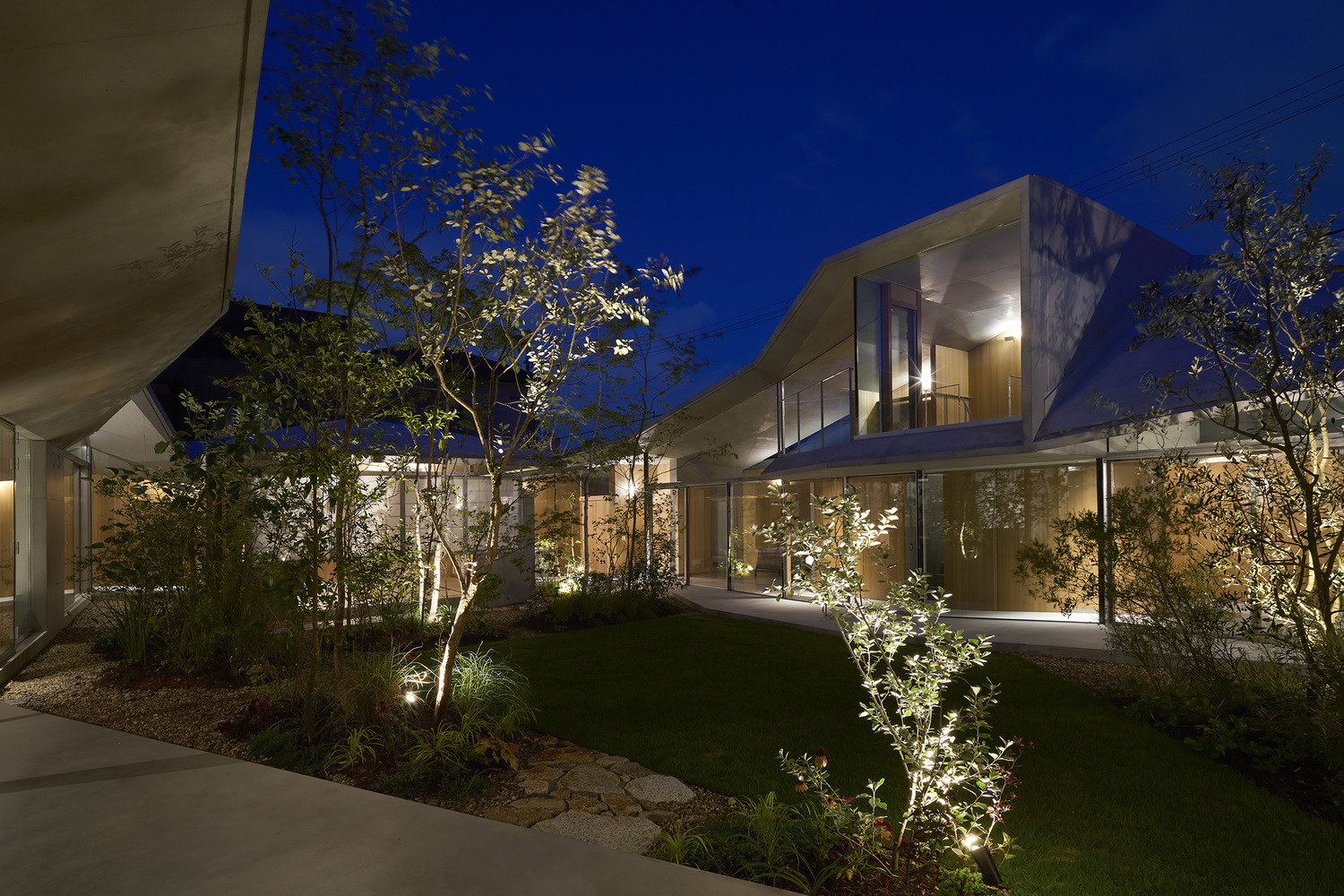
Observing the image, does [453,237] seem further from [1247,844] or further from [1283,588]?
[1283,588]

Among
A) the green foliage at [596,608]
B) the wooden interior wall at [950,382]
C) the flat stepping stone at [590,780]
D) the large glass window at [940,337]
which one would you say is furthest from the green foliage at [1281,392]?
the green foliage at [596,608]

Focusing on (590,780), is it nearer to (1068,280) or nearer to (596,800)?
(596,800)

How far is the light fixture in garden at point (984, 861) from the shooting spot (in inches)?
108

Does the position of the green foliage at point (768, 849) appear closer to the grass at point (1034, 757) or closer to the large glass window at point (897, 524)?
the grass at point (1034, 757)

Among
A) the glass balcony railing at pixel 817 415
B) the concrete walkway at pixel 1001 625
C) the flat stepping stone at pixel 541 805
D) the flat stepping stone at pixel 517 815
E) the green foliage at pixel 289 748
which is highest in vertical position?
the glass balcony railing at pixel 817 415

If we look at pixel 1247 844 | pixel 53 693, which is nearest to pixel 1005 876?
pixel 1247 844

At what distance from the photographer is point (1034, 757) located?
488cm

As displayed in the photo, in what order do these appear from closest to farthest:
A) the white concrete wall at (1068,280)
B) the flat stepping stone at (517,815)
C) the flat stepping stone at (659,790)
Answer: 1. the flat stepping stone at (517,815)
2. the flat stepping stone at (659,790)
3. the white concrete wall at (1068,280)

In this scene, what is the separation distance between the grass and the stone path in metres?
0.24

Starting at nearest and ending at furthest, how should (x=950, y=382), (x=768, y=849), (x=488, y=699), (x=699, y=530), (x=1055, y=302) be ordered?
1. (x=768, y=849)
2. (x=488, y=699)
3. (x=1055, y=302)
4. (x=950, y=382)
5. (x=699, y=530)

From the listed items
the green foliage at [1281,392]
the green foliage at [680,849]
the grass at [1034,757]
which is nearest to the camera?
the green foliage at [680,849]

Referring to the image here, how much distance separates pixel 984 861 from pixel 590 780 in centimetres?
245

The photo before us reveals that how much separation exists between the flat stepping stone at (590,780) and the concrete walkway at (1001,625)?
4464 mm

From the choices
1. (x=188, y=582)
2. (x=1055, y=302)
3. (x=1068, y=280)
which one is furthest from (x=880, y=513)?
(x=188, y=582)
